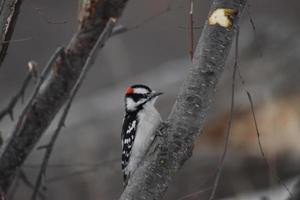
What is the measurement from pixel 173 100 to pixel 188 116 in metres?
6.02

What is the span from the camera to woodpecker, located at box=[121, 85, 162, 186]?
A: 5188 millimetres

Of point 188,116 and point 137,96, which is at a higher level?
point 188,116

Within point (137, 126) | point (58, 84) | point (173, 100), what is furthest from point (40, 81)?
point (173, 100)

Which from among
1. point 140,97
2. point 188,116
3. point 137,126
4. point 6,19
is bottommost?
point 137,126

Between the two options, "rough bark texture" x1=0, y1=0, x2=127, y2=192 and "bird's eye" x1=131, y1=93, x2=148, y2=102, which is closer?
"rough bark texture" x1=0, y1=0, x2=127, y2=192

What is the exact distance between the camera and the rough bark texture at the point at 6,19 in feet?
10.1

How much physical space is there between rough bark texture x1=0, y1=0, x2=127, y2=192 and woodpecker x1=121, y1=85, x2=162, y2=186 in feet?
2.64

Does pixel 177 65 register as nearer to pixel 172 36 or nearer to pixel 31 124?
pixel 172 36

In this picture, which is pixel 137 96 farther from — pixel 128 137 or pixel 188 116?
pixel 188 116

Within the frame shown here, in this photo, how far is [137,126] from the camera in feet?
17.6

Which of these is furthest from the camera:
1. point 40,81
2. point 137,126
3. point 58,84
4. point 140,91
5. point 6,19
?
point 140,91

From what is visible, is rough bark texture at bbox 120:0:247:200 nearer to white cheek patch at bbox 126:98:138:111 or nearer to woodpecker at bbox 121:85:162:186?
woodpecker at bbox 121:85:162:186

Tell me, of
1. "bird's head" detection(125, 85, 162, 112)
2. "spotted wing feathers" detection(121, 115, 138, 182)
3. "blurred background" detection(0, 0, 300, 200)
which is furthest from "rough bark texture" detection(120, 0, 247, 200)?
"blurred background" detection(0, 0, 300, 200)

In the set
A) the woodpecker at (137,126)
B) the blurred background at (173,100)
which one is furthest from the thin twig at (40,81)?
the blurred background at (173,100)
